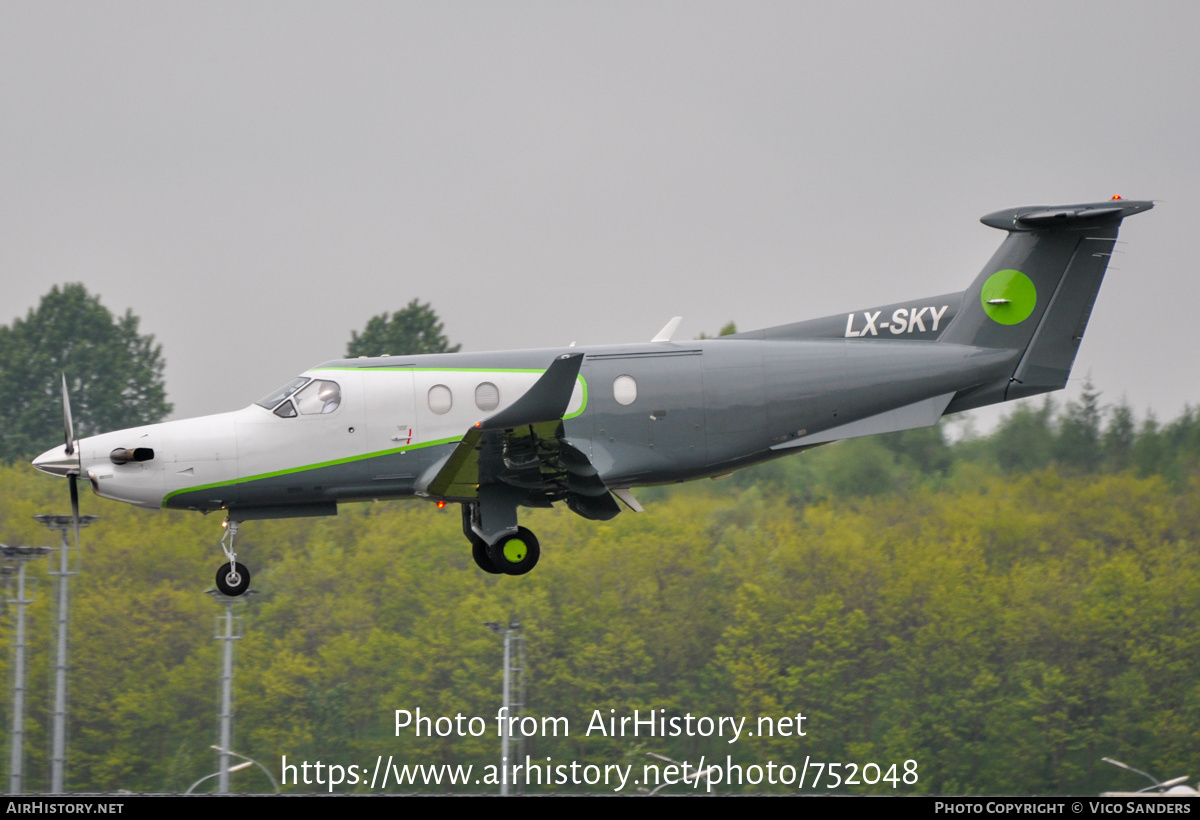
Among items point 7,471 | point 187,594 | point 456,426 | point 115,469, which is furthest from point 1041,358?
point 7,471

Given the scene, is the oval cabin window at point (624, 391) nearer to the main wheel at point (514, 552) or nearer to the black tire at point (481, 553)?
the main wheel at point (514, 552)

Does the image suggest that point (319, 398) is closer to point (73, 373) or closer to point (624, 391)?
point (624, 391)

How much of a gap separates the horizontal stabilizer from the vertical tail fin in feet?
4.06

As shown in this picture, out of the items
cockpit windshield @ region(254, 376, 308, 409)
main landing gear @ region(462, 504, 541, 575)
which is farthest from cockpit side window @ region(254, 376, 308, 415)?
main landing gear @ region(462, 504, 541, 575)

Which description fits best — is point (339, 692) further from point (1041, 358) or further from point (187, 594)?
point (1041, 358)

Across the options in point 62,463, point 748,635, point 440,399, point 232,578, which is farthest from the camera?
point 748,635

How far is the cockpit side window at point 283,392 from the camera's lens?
20.2 m

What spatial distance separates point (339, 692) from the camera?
52.7 metres

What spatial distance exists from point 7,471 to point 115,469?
43.6 meters

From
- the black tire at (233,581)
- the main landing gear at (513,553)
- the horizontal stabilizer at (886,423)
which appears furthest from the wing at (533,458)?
the black tire at (233,581)

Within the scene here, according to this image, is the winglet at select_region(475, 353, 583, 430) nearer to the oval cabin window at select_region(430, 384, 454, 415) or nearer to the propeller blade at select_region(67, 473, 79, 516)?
the oval cabin window at select_region(430, 384, 454, 415)

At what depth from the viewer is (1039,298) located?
70.0 ft

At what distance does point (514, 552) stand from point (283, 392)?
13.9 ft

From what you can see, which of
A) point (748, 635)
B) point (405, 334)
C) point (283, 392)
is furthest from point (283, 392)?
point (405, 334)
